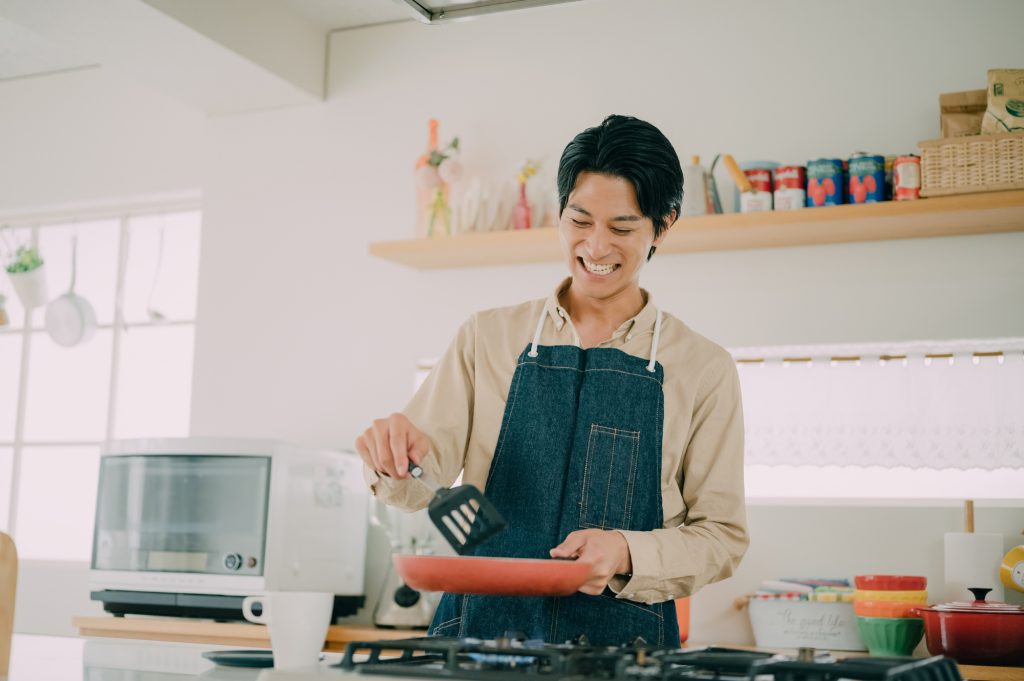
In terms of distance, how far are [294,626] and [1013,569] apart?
1.95 meters

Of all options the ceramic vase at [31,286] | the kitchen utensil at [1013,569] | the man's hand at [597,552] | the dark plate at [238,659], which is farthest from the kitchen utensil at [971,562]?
the ceramic vase at [31,286]

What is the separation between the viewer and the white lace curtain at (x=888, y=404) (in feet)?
9.89

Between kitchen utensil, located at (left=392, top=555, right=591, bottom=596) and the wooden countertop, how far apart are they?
1766mm

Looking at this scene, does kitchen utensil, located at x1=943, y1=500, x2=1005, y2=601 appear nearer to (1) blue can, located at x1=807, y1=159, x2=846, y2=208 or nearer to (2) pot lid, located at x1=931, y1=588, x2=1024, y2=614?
(2) pot lid, located at x1=931, y1=588, x2=1024, y2=614

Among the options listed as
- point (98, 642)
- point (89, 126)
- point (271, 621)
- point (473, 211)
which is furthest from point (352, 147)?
point (271, 621)

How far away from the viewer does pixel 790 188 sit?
3.05m

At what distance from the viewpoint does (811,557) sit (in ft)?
10.1

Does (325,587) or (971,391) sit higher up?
(971,391)

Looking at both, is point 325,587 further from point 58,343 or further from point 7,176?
point 7,176

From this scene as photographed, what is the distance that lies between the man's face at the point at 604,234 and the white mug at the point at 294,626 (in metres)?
0.64

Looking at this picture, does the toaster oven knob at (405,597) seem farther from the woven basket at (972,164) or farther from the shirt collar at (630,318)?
the woven basket at (972,164)

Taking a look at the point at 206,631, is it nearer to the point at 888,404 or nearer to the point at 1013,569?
the point at 888,404

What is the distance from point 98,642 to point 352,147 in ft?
7.28

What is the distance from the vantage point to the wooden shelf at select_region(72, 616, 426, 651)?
3074 mm
